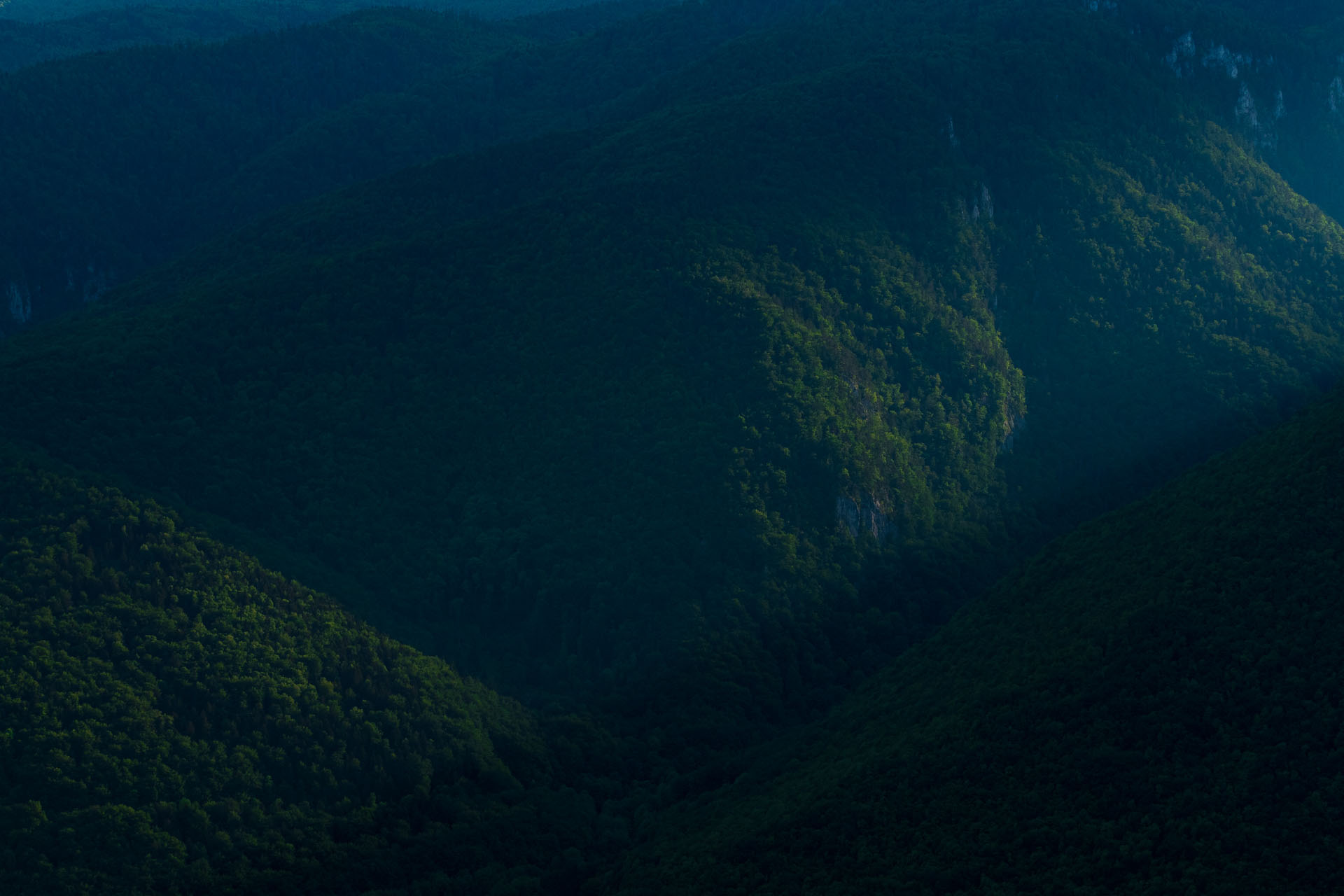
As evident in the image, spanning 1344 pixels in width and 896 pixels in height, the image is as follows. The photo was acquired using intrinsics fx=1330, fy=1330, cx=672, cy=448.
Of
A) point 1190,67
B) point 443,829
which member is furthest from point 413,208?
point 1190,67

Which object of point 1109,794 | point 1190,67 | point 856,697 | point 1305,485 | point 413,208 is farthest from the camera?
point 1190,67

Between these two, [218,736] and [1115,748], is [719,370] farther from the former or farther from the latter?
[1115,748]

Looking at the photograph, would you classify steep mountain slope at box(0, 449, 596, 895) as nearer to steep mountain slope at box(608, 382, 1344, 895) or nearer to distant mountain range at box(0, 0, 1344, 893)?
distant mountain range at box(0, 0, 1344, 893)

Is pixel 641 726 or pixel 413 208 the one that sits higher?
pixel 413 208

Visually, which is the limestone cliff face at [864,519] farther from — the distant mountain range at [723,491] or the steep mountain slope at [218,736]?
the steep mountain slope at [218,736]

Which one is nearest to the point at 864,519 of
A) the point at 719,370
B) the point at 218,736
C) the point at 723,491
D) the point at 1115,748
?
the point at 723,491

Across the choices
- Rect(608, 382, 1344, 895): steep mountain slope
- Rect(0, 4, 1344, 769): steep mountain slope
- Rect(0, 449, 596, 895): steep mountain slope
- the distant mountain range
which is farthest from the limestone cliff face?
Rect(0, 449, 596, 895): steep mountain slope

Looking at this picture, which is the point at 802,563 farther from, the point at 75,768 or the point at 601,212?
the point at 75,768
